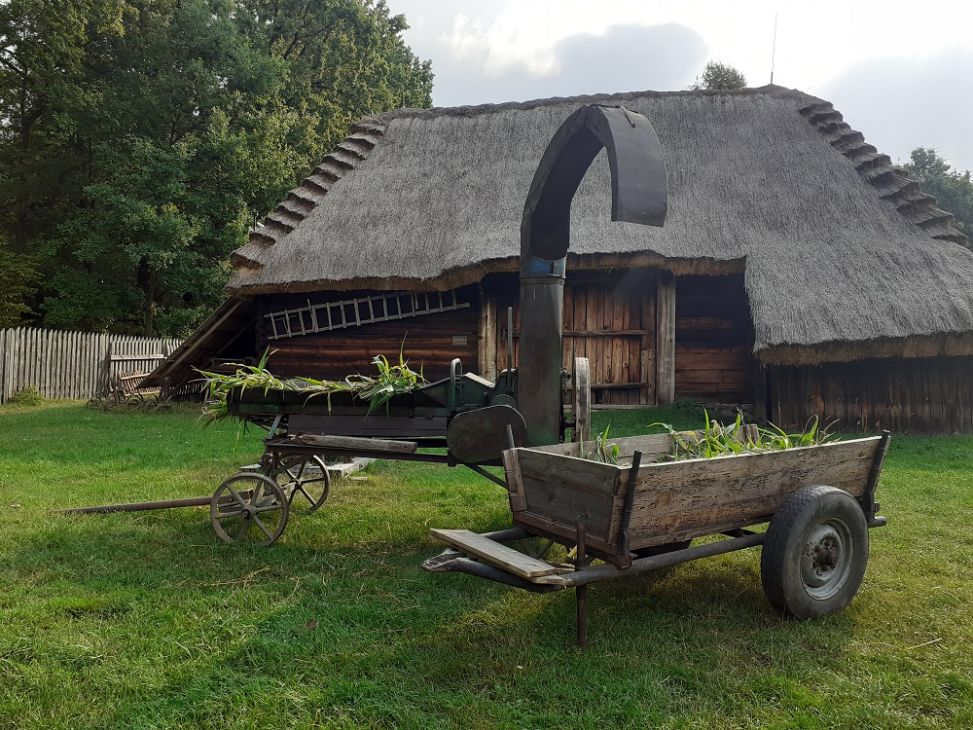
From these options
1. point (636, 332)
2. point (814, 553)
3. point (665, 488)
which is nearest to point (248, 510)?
point (665, 488)

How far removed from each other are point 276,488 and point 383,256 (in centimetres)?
750

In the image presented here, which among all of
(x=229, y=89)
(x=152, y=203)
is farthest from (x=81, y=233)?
(x=229, y=89)

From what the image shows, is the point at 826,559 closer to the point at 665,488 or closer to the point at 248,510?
the point at 665,488

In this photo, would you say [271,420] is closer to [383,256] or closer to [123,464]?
[123,464]

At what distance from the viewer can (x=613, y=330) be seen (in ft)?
39.1

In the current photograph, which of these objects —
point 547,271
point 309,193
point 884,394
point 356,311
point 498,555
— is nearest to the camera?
point 498,555

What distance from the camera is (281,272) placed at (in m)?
11.9

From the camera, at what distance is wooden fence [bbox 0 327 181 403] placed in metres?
15.0

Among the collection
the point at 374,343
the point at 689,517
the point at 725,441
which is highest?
the point at 374,343

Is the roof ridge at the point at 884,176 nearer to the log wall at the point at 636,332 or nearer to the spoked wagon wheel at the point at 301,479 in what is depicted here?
the log wall at the point at 636,332

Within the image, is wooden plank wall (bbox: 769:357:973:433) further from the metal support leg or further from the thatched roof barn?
the metal support leg

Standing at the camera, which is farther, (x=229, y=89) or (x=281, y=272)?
(x=229, y=89)

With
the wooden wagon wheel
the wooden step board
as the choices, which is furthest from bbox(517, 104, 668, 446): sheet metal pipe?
the wooden step board

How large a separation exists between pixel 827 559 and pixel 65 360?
58.1ft
